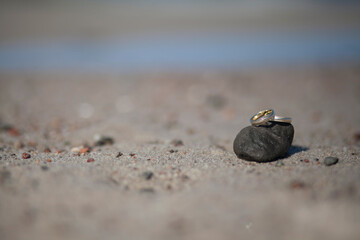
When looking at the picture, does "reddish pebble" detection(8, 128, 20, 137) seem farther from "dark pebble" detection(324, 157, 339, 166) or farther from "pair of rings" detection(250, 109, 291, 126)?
"dark pebble" detection(324, 157, 339, 166)

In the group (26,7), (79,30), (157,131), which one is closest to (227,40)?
(79,30)

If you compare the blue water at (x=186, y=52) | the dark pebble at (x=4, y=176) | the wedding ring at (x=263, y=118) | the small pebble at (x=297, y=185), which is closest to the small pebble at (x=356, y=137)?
the wedding ring at (x=263, y=118)

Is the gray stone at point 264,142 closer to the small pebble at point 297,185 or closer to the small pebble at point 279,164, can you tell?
the small pebble at point 279,164

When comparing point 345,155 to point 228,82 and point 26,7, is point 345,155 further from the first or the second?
point 26,7

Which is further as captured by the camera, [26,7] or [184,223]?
[26,7]

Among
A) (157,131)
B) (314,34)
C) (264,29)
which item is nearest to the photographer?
(157,131)

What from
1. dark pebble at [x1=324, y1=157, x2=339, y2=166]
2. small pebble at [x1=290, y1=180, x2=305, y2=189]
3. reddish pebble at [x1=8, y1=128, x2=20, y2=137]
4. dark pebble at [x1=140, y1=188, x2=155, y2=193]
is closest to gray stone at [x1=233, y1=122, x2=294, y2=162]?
dark pebble at [x1=324, y1=157, x2=339, y2=166]
